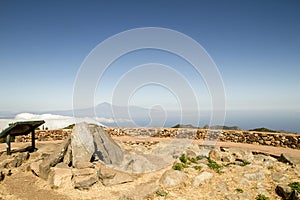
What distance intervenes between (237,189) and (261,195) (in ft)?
2.43

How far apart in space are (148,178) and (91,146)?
2.81 meters

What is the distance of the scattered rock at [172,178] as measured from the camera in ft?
27.4

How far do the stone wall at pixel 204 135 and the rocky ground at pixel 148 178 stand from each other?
530 centimetres

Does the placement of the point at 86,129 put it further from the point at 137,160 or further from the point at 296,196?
the point at 296,196

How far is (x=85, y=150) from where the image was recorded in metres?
9.83

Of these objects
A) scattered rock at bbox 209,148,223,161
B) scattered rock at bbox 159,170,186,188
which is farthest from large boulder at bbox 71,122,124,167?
scattered rock at bbox 209,148,223,161

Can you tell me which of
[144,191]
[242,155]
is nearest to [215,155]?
[242,155]

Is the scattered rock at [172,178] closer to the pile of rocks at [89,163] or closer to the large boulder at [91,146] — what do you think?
the pile of rocks at [89,163]

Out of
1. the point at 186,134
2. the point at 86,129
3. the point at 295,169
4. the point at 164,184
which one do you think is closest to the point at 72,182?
the point at 86,129

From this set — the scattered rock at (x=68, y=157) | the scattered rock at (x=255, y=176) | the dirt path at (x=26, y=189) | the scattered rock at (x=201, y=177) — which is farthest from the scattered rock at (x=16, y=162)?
the scattered rock at (x=255, y=176)

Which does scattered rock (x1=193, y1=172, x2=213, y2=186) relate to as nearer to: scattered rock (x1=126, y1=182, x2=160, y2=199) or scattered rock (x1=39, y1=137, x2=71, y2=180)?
scattered rock (x1=126, y1=182, x2=160, y2=199)

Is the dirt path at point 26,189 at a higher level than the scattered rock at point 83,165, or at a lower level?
lower

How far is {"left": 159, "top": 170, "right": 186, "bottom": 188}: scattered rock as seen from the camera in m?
8.35

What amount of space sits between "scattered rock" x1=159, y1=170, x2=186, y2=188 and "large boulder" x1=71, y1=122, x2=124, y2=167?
90.5 inches
